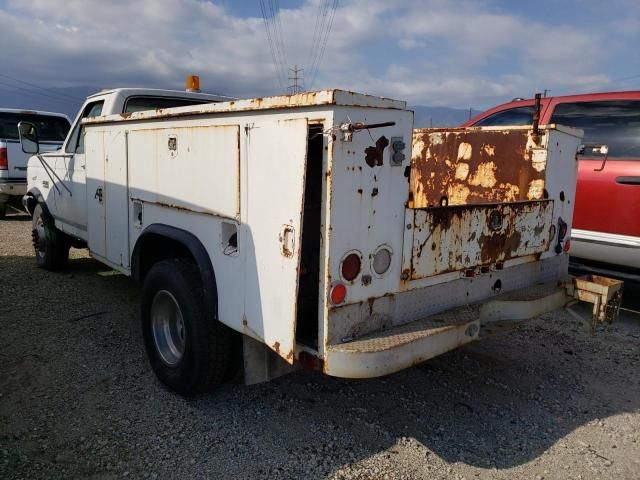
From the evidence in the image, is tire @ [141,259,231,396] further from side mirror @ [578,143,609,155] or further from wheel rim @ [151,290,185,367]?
side mirror @ [578,143,609,155]

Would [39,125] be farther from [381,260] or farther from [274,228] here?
[381,260]

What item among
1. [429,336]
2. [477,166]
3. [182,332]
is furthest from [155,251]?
[477,166]

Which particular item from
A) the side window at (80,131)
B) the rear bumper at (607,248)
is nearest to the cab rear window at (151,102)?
the side window at (80,131)

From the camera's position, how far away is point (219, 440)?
2969 mm

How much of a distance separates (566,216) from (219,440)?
275 centimetres

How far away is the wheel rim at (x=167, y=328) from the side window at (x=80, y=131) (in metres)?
2.24

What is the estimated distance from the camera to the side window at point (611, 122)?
5023 millimetres

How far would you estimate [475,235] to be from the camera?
10.1ft

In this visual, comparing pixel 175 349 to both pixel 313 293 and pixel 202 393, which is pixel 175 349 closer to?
pixel 202 393

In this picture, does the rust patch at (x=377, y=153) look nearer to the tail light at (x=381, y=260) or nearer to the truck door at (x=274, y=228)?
the truck door at (x=274, y=228)

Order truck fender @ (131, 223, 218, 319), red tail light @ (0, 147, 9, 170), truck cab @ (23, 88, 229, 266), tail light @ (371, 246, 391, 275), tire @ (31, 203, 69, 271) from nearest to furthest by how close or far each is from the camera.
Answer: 1. tail light @ (371, 246, 391, 275)
2. truck fender @ (131, 223, 218, 319)
3. truck cab @ (23, 88, 229, 266)
4. tire @ (31, 203, 69, 271)
5. red tail light @ (0, 147, 9, 170)

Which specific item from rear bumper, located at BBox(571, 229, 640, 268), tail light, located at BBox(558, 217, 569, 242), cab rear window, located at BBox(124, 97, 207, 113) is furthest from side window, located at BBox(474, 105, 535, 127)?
cab rear window, located at BBox(124, 97, 207, 113)

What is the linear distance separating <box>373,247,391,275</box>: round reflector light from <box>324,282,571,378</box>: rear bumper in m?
0.32

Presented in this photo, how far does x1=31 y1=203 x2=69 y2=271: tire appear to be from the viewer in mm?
6137
